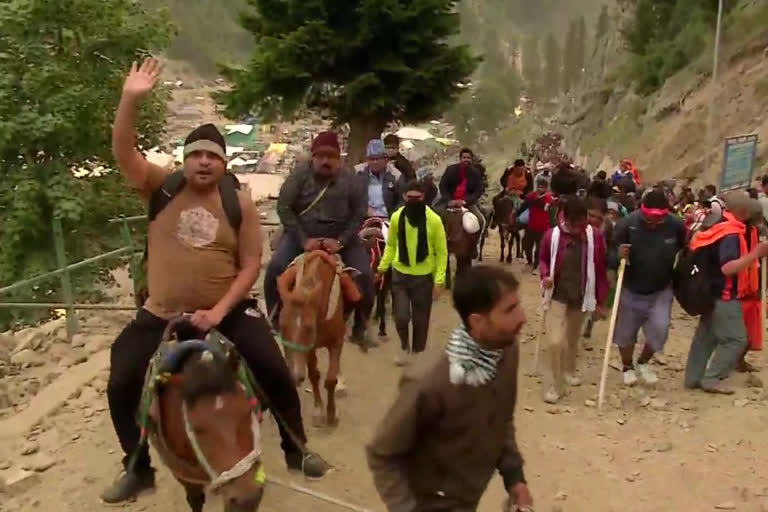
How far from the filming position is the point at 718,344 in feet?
27.5

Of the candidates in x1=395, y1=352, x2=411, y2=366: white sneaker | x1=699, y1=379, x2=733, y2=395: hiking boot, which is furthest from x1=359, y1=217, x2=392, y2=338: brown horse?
x1=699, y1=379, x2=733, y2=395: hiking boot

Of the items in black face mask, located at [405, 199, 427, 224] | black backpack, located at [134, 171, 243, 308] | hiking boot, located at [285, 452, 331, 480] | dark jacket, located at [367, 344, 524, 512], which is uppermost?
black backpack, located at [134, 171, 243, 308]

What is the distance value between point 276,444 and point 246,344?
2.26 metres

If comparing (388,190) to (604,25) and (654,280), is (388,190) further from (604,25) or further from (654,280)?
(604,25)

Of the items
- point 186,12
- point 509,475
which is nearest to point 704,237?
point 509,475

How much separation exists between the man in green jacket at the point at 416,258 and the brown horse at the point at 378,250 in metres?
0.86

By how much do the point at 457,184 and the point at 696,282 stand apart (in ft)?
17.3

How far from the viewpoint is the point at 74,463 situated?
6.80 m

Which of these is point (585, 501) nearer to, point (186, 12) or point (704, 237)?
point (704, 237)

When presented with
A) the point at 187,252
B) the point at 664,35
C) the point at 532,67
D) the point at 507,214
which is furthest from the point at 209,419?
the point at 532,67

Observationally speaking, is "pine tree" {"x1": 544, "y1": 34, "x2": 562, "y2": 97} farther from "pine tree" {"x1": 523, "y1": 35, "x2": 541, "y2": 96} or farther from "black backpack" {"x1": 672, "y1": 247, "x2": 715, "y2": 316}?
"black backpack" {"x1": 672, "y1": 247, "x2": 715, "y2": 316}

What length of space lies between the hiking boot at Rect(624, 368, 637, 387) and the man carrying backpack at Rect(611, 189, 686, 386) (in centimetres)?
35

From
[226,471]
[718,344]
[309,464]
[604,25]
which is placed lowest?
[309,464]

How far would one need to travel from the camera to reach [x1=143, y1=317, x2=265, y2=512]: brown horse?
3744 millimetres
